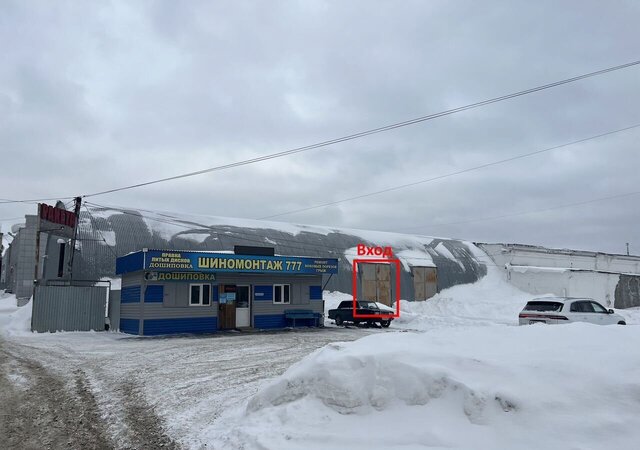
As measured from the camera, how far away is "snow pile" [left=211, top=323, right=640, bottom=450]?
5.47 metres

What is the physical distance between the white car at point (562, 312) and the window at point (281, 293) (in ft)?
43.2

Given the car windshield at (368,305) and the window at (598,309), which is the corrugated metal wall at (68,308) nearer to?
the car windshield at (368,305)

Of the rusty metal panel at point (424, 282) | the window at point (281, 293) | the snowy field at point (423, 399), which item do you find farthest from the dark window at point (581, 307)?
the rusty metal panel at point (424, 282)

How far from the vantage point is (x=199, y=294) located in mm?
25938

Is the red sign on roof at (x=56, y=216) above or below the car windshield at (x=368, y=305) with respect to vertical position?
above

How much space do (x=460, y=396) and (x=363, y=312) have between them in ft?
81.5

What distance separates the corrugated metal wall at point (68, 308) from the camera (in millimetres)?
24188

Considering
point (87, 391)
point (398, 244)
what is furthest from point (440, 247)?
point (87, 391)

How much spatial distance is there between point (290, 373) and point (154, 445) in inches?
83.0

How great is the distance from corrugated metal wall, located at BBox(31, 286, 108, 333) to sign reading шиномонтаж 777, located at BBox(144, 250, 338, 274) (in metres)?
4.52

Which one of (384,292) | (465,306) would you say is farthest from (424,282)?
(465,306)

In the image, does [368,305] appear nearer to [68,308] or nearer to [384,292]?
[384,292]

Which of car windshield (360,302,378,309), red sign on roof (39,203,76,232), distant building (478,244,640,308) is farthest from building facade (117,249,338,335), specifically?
distant building (478,244,640,308)

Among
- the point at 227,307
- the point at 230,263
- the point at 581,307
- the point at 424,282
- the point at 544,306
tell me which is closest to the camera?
the point at 544,306
